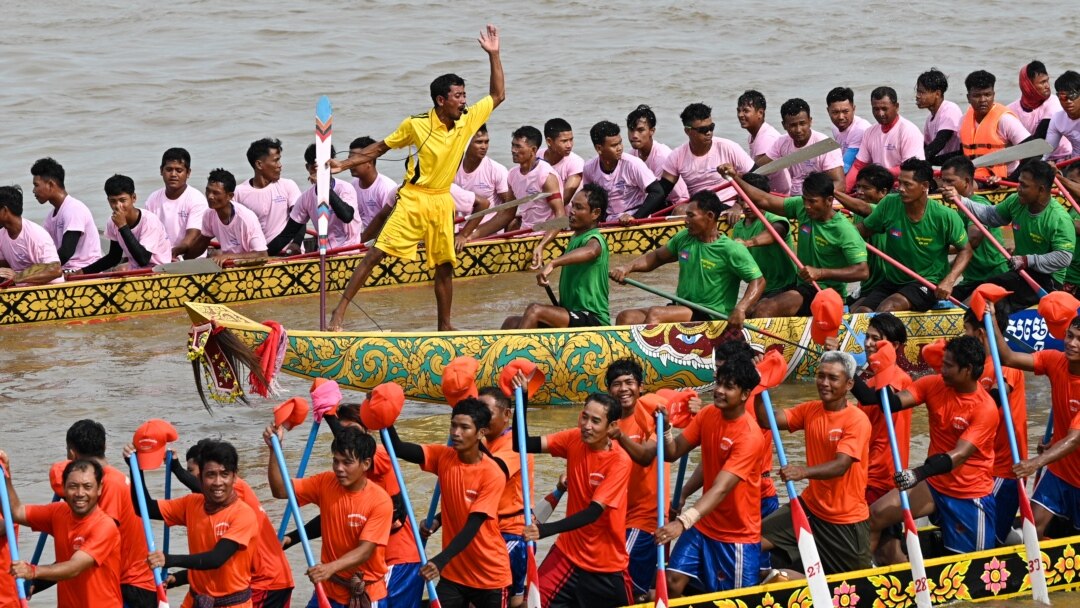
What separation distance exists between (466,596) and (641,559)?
81 centimetres

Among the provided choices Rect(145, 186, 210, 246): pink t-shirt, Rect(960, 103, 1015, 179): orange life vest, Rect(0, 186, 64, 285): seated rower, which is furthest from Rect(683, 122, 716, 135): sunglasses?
Rect(0, 186, 64, 285): seated rower

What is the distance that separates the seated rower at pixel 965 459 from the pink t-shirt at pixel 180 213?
23.4ft

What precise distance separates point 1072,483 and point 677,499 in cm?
179

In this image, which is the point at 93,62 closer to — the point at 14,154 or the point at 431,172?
the point at 14,154

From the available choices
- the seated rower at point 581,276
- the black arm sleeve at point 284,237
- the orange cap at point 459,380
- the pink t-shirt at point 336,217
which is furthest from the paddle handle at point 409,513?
the black arm sleeve at point 284,237

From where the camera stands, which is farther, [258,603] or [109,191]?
[109,191]

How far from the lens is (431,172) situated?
433 inches

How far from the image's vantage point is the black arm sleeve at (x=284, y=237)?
1405 cm

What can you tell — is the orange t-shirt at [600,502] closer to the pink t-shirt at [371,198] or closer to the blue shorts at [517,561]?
the blue shorts at [517,561]

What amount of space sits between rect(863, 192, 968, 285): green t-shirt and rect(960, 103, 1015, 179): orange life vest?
12.8ft

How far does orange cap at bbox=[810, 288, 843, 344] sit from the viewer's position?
7941 millimetres

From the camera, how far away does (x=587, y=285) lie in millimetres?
10867

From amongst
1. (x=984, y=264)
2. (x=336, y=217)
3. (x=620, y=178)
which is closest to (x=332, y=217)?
(x=336, y=217)

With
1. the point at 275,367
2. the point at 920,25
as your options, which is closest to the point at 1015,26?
the point at 920,25
